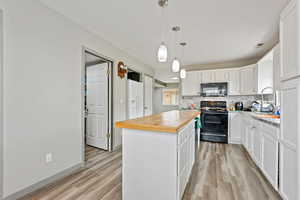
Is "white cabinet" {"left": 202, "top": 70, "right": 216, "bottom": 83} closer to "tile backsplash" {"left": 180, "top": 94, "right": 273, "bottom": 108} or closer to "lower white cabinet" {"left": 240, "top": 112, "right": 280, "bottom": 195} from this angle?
"tile backsplash" {"left": 180, "top": 94, "right": 273, "bottom": 108}

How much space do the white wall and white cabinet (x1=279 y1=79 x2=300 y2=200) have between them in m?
2.85

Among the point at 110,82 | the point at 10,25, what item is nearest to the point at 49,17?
the point at 10,25

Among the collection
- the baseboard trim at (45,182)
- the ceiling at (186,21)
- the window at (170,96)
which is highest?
the ceiling at (186,21)

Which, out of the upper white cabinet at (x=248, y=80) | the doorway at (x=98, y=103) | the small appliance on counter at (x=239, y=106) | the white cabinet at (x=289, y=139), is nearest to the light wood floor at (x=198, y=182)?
the white cabinet at (x=289, y=139)

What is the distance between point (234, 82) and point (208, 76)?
789mm

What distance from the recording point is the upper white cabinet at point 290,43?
1.35 meters

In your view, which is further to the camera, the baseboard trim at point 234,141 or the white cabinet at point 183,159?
the baseboard trim at point 234,141

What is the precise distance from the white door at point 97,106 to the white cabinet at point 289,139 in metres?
3.05

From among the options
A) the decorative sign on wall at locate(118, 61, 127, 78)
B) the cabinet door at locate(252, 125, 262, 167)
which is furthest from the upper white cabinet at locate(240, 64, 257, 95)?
the decorative sign on wall at locate(118, 61, 127, 78)

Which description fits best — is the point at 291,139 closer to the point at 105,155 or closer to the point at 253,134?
the point at 253,134

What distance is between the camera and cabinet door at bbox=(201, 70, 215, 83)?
4.74 metres

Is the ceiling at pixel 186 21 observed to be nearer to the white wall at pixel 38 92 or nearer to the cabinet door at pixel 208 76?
the white wall at pixel 38 92

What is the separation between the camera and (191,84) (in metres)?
5.03

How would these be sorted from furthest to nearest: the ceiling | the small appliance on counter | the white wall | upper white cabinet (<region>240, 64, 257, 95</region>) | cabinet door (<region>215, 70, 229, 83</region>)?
cabinet door (<region>215, 70, 229, 83</region>), the small appliance on counter, upper white cabinet (<region>240, 64, 257, 95</region>), the ceiling, the white wall
